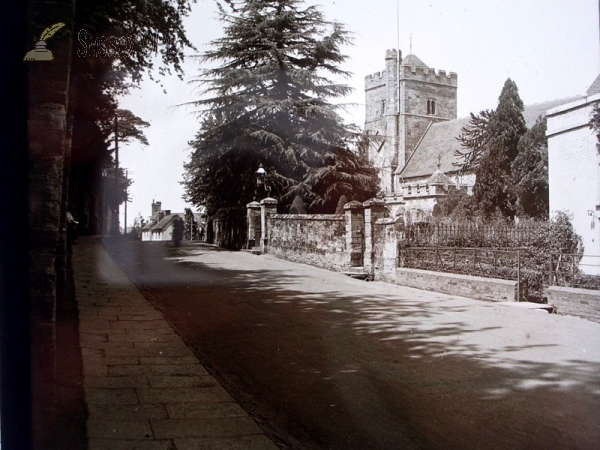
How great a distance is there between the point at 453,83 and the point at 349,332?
4.02 meters

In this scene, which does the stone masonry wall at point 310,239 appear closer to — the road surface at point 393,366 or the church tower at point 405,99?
the church tower at point 405,99

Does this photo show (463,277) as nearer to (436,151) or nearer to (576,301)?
(576,301)

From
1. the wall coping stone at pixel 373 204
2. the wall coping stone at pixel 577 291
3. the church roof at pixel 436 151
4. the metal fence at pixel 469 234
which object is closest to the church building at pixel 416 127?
the church roof at pixel 436 151

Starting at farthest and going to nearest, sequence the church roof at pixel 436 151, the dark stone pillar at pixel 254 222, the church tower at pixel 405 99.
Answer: the church roof at pixel 436 151
the dark stone pillar at pixel 254 222
the church tower at pixel 405 99

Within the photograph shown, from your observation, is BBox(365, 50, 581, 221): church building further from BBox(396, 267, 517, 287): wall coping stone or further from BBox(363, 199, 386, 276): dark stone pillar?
BBox(396, 267, 517, 287): wall coping stone

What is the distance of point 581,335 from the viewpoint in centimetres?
726

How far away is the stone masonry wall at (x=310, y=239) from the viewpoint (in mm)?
14562

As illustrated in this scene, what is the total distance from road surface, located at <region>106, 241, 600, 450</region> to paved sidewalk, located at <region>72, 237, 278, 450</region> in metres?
0.50

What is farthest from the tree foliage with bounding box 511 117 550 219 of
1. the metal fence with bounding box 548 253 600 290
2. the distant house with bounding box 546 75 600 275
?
the metal fence with bounding box 548 253 600 290

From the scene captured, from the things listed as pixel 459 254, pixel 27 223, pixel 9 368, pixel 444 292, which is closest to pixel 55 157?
pixel 27 223

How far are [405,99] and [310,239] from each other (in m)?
10.7

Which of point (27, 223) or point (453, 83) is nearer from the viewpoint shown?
point (27, 223)

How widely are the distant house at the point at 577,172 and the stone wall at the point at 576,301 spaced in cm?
92

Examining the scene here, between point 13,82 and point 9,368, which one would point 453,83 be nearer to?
point 13,82
